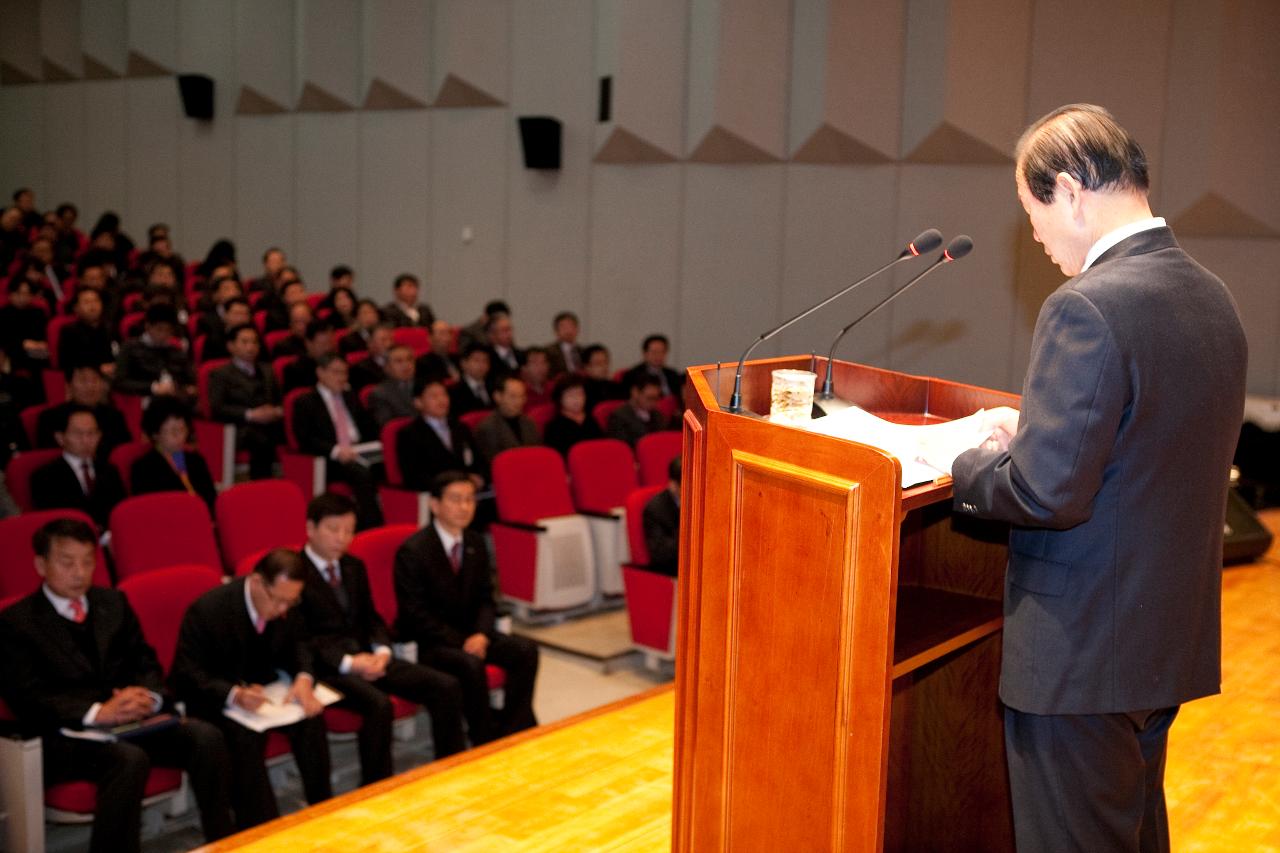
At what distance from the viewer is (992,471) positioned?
5.03ft

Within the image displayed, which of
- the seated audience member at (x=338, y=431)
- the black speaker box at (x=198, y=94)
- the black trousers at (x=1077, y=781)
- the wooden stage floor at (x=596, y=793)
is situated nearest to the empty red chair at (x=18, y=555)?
the wooden stage floor at (x=596, y=793)

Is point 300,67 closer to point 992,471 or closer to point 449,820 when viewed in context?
point 449,820

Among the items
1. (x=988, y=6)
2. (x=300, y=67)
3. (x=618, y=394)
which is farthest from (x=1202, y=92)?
(x=300, y=67)

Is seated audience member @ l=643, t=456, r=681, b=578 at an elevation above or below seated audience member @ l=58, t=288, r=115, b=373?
below

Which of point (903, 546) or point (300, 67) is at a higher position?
point (300, 67)

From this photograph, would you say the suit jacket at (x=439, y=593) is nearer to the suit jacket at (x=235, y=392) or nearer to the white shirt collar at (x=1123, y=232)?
the suit jacket at (x=235, y=392)

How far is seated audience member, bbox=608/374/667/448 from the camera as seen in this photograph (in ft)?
22.3

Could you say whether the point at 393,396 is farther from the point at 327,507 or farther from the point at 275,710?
the point at 275,710

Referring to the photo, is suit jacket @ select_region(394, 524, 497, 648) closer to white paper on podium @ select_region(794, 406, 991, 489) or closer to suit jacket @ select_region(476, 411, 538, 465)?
suit jacket @ select_region(476, 411, 538, 465)

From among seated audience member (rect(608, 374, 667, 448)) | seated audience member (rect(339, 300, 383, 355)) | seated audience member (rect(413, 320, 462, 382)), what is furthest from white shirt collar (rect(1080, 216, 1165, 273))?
seated audience member (rect(339, 300, 383, 355))

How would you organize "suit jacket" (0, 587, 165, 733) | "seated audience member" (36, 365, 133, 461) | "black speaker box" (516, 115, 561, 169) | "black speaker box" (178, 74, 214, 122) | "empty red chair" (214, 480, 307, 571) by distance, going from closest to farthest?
"suit jacket" (0, 587, 165, 733) → "empty red chair" (214, 480, 307, 571) → "seated audience member" (36, 365, 133, 461) → "black speaker box" (516, 115, 561, 169) → "black speaker box" (178, 74, 214, 122)

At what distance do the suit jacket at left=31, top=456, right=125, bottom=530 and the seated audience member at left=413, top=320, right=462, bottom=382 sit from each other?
9.30 ft

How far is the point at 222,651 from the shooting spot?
3.65 m

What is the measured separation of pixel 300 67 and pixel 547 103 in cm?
315
